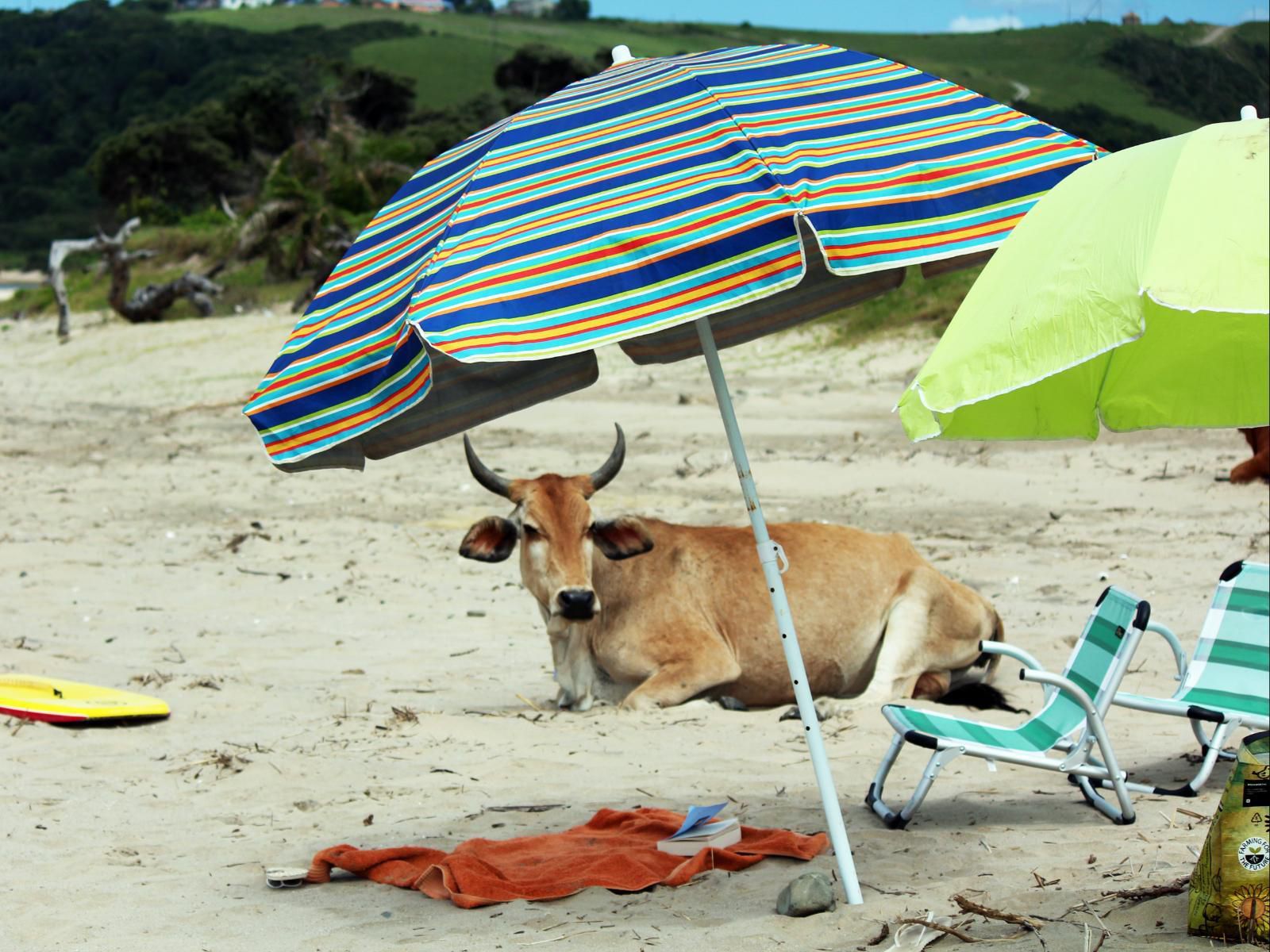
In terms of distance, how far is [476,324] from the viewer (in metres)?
4.37

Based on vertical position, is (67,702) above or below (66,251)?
below

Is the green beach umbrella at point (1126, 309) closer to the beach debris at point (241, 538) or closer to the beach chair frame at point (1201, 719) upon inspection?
the beach chair frame at point (1201, 719)

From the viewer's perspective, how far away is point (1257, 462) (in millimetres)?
12367

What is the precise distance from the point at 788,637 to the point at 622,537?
10.2ft

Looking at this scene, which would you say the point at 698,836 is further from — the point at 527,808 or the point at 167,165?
the point at 167,165

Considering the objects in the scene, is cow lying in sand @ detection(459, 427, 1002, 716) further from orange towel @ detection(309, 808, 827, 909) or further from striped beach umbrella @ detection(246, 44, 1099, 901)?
striped beach umbrella @ detection(246, 44, 1099, 901)

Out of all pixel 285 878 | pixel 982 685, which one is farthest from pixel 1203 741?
pixel 285 878

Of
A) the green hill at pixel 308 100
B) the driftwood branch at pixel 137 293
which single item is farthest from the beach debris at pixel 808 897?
the driftwood branch at pixel 137 293

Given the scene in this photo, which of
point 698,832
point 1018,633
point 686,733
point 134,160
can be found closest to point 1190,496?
point 1018,633

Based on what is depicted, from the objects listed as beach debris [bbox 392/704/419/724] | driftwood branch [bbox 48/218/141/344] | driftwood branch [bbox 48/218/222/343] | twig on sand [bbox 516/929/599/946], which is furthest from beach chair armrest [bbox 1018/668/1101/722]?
driftwood branch [bbox 48/218/141/344]

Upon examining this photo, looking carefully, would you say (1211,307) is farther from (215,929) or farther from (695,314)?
(215,929)

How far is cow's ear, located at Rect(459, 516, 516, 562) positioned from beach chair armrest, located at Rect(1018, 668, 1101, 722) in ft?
10.0

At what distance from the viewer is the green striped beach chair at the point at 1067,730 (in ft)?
19.8

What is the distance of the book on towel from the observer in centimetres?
585
